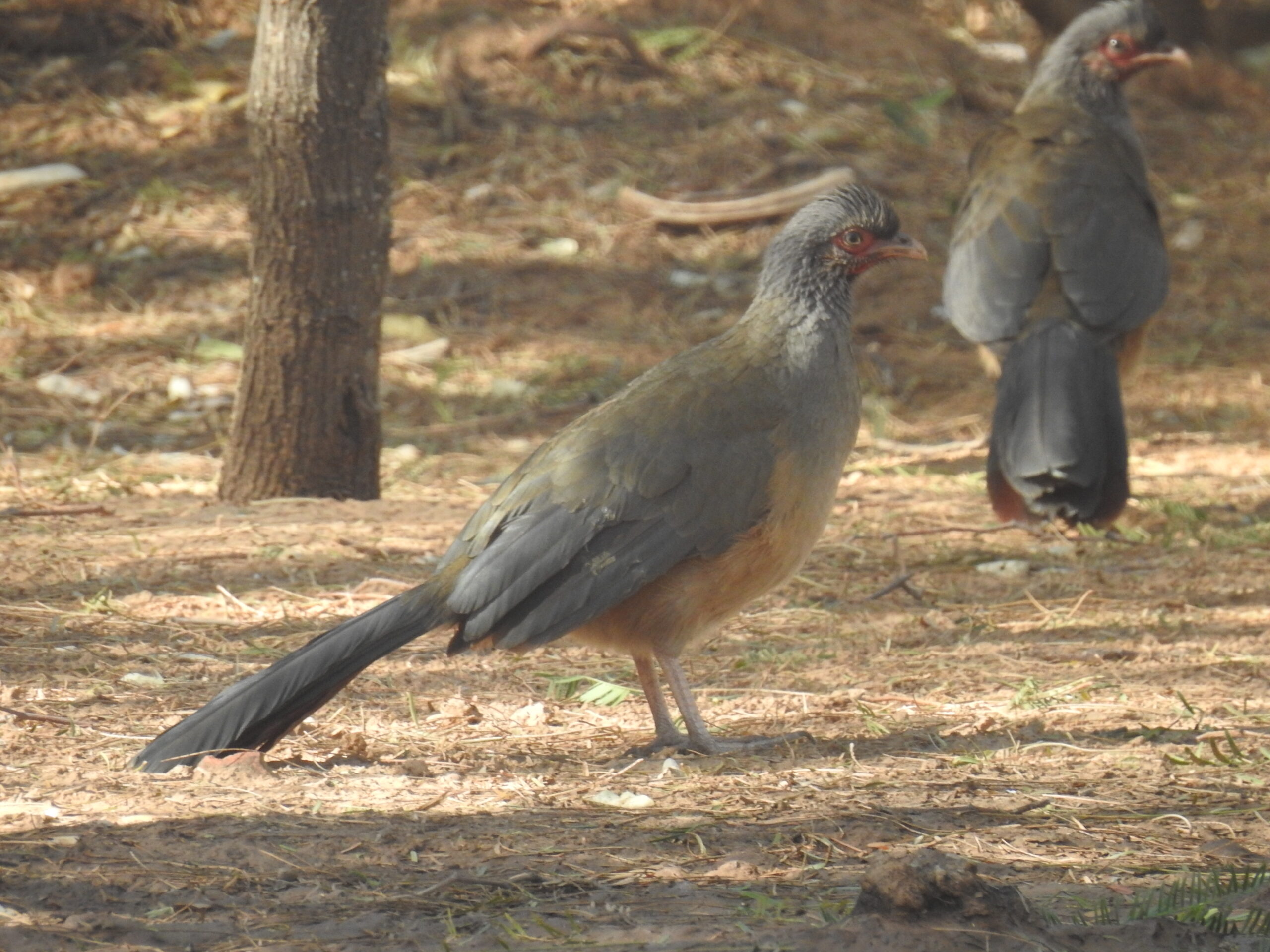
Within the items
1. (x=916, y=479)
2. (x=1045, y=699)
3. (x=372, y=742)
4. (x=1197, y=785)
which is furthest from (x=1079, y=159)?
(x=372, y=742)

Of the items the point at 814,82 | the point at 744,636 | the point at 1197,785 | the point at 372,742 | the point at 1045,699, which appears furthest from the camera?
the point at 814,82

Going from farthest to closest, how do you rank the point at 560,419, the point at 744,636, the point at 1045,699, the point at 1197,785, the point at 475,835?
the point at 560,419 → the point at 744,636 → the point at 1045,699 → the point at 1197,785 → the point at 475,835

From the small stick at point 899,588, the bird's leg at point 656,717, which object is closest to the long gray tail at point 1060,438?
the small stick at point 899,588

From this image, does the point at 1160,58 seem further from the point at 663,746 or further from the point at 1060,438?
the point at 663,746

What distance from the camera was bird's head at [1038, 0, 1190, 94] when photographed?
8.13 metres

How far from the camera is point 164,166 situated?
1077cm

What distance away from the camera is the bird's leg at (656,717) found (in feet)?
13.7

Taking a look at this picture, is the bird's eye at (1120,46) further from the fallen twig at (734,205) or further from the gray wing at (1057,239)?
the fallen twig at (734,205)

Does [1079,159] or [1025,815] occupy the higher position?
[1079,159]

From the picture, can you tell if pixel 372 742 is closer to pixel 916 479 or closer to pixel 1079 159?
pixel 916 479

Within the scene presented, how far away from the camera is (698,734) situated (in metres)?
4.12

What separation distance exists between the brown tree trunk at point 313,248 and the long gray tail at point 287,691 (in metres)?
2.64

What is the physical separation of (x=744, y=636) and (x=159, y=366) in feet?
16.3

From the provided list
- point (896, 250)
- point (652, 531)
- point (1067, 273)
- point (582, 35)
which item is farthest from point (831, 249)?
point (582, 35)
